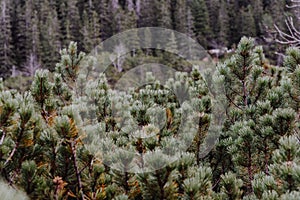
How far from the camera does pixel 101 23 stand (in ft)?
117

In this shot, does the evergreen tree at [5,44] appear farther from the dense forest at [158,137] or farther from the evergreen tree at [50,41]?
the dense forest at [158,137]

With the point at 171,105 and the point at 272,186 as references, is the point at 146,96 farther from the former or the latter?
the point at 272,186

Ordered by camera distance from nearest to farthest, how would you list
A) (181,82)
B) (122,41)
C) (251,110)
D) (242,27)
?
(251,110), (181,82), (122,41), (242,27)

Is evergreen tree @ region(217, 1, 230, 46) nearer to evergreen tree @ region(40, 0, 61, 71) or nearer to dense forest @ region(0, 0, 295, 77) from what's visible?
dense forest @ region(0, 0, 295, 77)

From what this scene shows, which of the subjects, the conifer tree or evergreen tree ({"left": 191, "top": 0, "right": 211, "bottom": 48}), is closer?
the conifer tree

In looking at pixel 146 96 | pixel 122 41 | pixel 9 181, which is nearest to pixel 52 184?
pixel 9 181

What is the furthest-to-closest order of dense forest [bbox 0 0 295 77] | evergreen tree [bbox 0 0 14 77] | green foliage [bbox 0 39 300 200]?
1. dense forest [bbox 0 0 295 77]
2. evergreen tree [bbox 0 0 14 77]
3. green foliage [bbox 0 39 300 200]

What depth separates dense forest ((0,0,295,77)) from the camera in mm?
30848

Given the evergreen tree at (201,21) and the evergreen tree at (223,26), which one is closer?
the evergreen tree at (223,26)

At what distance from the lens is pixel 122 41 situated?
96.3 ft

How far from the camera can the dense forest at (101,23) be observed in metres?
30.8

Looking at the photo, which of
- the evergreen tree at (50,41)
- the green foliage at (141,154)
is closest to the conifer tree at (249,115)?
the green foliage at (141,154)

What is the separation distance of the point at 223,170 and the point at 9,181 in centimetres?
120

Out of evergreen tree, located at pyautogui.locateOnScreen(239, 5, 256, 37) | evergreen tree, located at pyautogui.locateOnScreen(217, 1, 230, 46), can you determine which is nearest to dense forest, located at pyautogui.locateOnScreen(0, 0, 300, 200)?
evergreen tree, located at pyautogui.locateOnScreen(217, 1, 230, 46)
